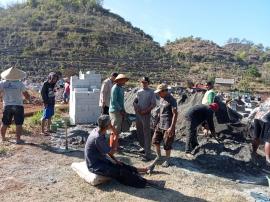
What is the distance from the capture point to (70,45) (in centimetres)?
5375

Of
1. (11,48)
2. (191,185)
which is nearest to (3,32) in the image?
(11,48)

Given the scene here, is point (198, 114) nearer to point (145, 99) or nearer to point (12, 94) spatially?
point (145, 99)

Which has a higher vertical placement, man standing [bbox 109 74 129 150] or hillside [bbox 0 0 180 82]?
hillside [bbox 0 0 180 82]

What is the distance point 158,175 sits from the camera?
7.03 m

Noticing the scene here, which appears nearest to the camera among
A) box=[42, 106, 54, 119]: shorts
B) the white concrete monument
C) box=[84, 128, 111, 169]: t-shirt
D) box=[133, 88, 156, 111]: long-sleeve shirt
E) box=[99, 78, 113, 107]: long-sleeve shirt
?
box=[84, 128, 111, 169]: t-shirt

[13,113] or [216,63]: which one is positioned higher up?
[216,63]

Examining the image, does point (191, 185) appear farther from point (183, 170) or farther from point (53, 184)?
point (53, 184)

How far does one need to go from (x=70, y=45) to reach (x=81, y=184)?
48.7 meters

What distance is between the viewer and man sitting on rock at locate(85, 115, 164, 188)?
243 inches

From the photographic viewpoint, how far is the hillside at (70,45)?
46.4m

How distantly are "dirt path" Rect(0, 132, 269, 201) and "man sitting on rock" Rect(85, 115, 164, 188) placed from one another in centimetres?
15

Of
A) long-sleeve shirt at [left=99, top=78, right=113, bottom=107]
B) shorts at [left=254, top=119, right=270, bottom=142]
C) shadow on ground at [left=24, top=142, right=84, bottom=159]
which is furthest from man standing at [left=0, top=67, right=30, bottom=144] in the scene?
shorts at [left=254, top=119, right=270, bottom=142]

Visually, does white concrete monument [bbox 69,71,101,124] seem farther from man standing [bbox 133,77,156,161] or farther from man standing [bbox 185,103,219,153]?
man standing [bbox 133,77,156,161]

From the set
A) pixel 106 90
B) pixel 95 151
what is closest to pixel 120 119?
pixel 106 90
